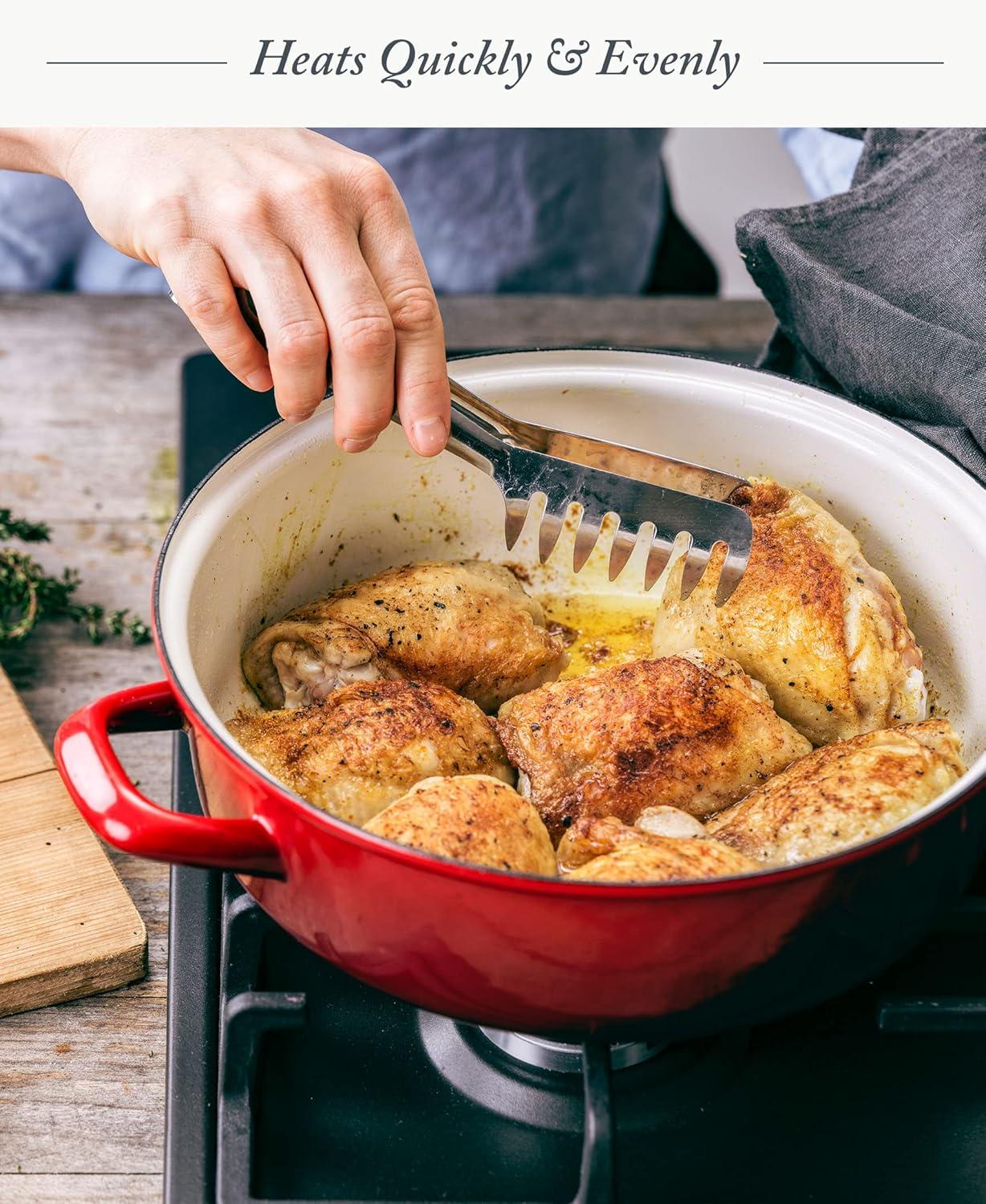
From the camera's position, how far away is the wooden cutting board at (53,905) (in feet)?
3.17

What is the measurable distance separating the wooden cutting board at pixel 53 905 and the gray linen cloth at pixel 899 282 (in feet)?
2.82

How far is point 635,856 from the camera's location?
808 millimetres

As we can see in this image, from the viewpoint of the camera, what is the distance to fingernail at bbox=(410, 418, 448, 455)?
0.95 m

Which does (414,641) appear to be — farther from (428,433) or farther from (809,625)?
(809,625)

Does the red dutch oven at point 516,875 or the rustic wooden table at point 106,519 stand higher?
the red dutch oven at point 516,875

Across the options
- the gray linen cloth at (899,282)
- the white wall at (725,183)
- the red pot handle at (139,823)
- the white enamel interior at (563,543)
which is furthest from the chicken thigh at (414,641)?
the white wall at (725,183)

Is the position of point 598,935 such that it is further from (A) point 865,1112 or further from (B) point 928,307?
(B) point 928,307

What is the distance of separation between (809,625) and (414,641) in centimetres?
37

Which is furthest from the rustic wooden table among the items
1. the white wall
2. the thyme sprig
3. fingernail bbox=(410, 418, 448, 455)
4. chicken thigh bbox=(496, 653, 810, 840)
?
the white wall

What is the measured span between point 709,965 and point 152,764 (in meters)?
0.69

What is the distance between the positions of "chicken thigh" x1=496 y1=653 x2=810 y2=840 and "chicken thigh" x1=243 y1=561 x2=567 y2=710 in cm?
11

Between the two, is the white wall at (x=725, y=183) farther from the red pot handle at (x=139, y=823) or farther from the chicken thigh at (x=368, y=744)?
the red pot handle at (x=139, y=823)

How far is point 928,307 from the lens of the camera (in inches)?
48.1
